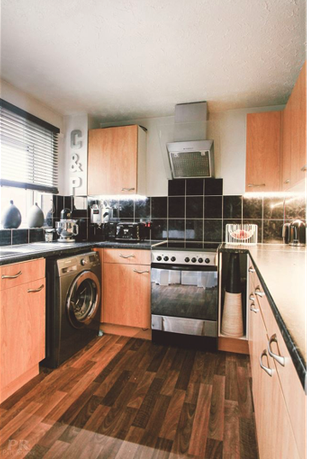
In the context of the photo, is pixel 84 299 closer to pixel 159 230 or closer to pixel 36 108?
pixel 159 230

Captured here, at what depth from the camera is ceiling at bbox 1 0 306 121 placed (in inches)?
62.1

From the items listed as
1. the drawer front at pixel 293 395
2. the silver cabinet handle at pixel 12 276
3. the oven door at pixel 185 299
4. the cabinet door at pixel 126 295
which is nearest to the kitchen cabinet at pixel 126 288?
the cabinet door at pixel 126 295

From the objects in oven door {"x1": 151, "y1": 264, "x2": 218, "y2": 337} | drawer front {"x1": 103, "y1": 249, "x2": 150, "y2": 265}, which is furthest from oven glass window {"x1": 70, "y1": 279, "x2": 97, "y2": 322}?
oven door {"x1": 151, "y1": 264, "x2": 218, "y2": 337}

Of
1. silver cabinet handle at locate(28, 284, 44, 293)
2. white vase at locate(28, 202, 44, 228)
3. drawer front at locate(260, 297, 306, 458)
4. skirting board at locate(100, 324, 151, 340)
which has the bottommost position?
skirting board at locate(100, 324, 151, 340)

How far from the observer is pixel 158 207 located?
3.24 m

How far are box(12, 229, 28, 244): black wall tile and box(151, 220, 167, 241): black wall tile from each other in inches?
54.1

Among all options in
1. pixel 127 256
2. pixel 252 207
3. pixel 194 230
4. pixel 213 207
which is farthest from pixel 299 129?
pixel 127 256

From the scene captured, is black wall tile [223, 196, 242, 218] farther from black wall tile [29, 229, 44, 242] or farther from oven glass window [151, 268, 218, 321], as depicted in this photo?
black wall tile [29, 229, 44, 242]

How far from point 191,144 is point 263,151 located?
2.27ft

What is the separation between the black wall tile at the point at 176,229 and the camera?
3.16m

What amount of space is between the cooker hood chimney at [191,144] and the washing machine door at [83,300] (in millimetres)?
1476

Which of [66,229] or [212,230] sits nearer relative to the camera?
[66,229]

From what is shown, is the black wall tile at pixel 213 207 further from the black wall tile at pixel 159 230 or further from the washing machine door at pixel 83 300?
the washing machine door at pixel 83 300

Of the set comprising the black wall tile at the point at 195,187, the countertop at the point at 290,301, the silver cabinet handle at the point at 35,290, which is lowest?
the silver cabinet handle at the point at 35,290
